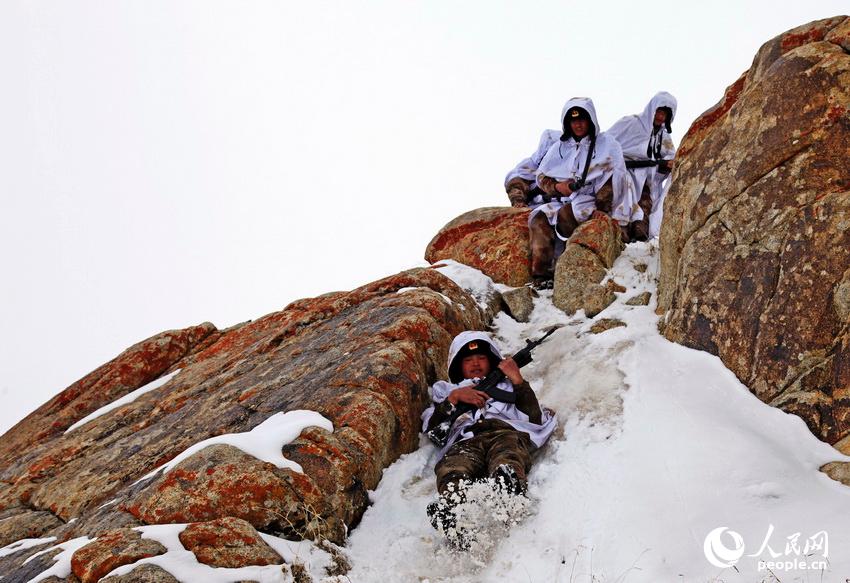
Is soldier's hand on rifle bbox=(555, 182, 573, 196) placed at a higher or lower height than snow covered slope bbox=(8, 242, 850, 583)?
higher

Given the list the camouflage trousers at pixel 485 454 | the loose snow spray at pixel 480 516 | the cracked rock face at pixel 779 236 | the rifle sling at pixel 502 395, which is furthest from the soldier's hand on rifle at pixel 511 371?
the cracked rock face at pixel 779 236

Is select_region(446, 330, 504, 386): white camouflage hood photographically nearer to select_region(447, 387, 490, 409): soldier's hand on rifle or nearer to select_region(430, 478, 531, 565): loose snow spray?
select_region(447, 387, 490, 409): soldier's hand on rifle

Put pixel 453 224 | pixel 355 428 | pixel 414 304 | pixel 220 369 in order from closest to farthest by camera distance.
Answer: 1. pixel 355 428
2. pixel 414 304
3. pixel 220 369
4. pixel 453 224

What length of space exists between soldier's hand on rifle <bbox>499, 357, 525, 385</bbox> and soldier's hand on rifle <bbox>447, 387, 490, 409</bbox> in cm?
26

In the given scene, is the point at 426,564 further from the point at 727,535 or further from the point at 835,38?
the point at 835,38

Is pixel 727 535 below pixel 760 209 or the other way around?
below

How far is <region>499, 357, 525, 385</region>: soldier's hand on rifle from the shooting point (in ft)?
18.3

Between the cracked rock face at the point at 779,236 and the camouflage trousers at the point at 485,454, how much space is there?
1724 millimetres

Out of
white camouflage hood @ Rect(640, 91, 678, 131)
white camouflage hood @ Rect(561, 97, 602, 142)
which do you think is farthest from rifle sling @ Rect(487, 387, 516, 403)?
white camouflage hood @ Rect(640, 91, 678, 131)

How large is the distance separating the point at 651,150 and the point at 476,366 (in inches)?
244

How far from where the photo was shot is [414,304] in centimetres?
681

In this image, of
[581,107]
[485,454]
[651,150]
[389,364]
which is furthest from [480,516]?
[651,150]

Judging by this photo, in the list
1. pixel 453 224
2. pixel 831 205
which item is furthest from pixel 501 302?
pixel 831 205

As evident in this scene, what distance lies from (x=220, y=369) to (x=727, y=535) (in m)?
5.39
